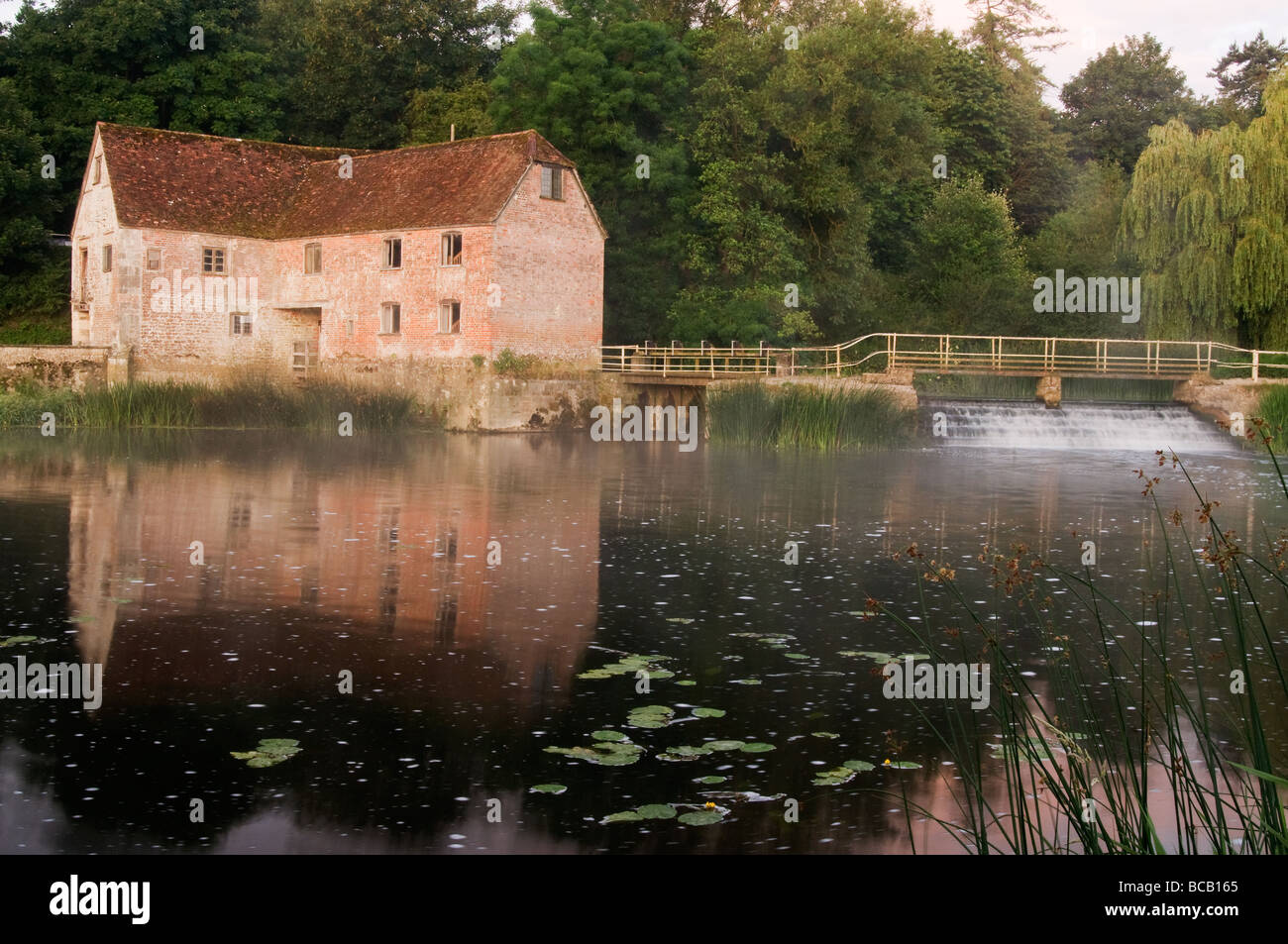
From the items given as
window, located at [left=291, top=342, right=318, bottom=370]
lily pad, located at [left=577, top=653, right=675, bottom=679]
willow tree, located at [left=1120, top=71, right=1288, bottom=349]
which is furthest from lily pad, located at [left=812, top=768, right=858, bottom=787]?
window, located at [left=291, top=342, right=318, bottom=370]

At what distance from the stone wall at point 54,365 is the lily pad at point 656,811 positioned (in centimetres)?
3558

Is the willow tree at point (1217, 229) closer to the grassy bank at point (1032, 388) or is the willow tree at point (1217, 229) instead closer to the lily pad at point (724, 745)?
the grassy bank at point (1032, 388)

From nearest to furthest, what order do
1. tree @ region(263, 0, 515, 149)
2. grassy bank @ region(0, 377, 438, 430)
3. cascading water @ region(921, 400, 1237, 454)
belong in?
grassy bank @ region(0, 377, 438, 430) → cascading water @ region(921, 400, 1237, 454) → tree @ region(263, 0, 515, 149)

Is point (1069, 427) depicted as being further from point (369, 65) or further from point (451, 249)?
point (369, 65)

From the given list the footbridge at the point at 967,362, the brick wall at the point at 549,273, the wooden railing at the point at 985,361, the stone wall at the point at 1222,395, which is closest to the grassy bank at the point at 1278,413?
the stone wall at the point at 1222,395

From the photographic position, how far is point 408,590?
38.5 feet

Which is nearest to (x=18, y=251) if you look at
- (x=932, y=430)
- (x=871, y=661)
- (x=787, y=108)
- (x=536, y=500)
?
(x=787, y=108)

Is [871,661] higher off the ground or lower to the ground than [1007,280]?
lower

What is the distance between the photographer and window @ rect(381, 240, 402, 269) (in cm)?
4059

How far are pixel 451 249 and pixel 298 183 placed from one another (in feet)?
29.0

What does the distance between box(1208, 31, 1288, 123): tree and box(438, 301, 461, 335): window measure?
39.7m

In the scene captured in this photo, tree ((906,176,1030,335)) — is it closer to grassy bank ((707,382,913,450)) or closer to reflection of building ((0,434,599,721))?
grassy bank ((707,382,913,450))
